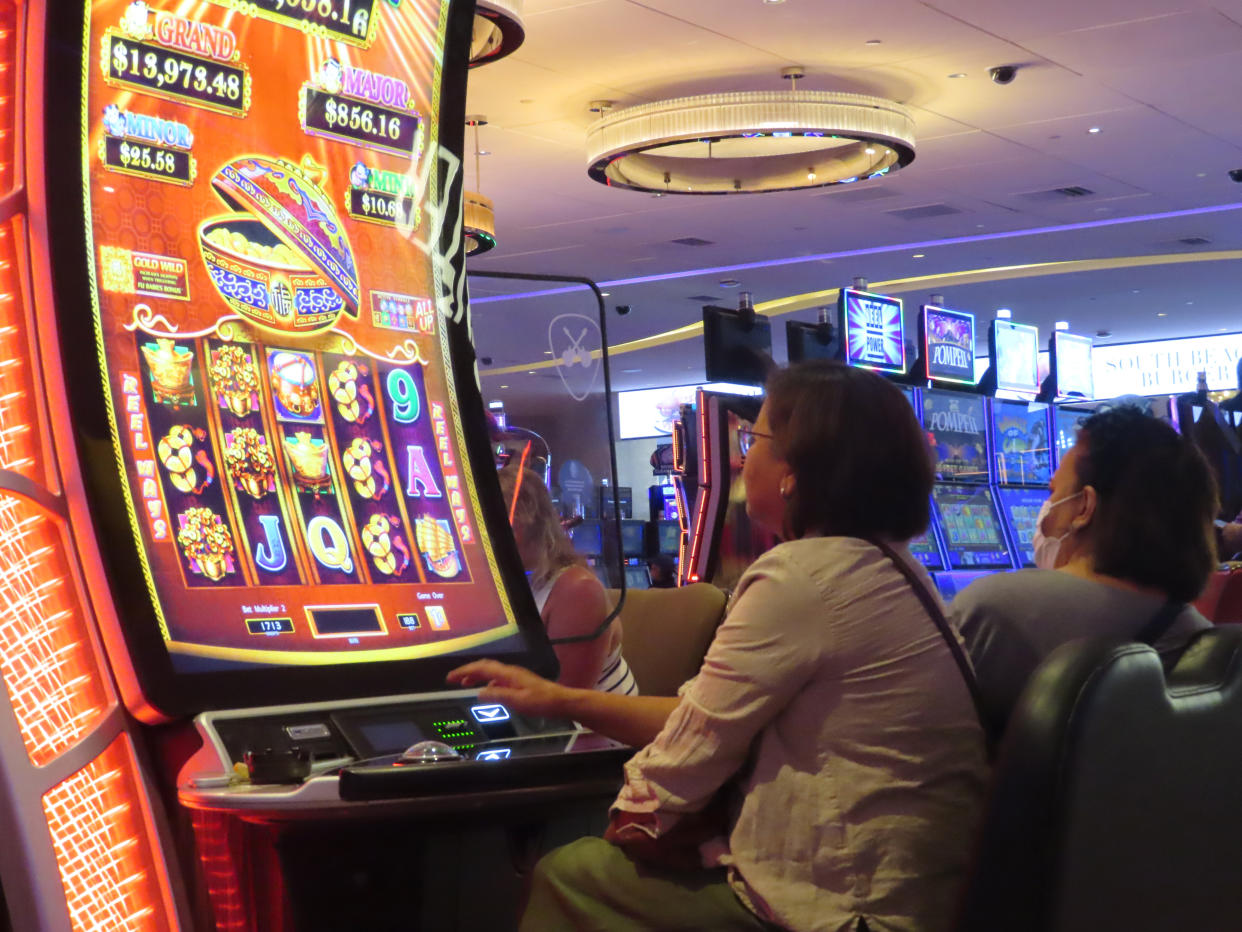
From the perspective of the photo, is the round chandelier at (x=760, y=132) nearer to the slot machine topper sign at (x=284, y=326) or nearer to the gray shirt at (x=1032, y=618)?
the slot machine topper sign at (x=284, y=326)

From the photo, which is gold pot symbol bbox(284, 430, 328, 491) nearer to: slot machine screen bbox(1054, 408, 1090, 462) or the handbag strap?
the handbag strap

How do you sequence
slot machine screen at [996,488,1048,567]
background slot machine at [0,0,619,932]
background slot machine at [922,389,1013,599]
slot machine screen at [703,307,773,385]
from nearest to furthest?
background slot machine at [0,0,619,932]
slot machine screen at [703,307,773,385]
background slot machine at [922,389,1013,599]
slot machine screen at [996,488,1048,567]

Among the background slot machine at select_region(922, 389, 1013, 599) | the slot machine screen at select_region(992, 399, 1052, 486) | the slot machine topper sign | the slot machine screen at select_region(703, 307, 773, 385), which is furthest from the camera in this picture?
the slot machine screen at select_region(992, 399, 1052, 486)

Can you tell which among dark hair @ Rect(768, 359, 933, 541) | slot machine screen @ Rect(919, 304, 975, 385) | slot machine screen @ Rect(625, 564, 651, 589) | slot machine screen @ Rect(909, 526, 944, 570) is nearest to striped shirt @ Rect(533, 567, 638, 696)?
dark hair @ Rect(768, 359, 933, 541)

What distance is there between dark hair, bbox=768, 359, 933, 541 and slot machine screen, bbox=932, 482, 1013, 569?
5.16 meters

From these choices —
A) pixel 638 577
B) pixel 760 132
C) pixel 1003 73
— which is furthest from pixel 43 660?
pixel 638 577

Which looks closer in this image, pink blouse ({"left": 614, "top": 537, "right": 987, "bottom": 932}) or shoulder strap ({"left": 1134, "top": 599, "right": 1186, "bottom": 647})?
pink blouse ({"left": 614, "top": 537, "right": 987, "bottom": 932})

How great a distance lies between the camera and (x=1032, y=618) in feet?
6.19

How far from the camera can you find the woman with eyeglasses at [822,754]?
1462mm

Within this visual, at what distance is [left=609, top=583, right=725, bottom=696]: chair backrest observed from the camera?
3057mm

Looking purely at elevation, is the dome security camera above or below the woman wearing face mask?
above

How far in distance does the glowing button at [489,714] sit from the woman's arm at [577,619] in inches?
31.0

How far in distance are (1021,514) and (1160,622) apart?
5.51 metres

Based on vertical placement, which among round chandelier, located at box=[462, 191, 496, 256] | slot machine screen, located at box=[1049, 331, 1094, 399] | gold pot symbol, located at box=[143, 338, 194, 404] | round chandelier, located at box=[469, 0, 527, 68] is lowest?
gold pot symbol, located at box=[143, 338, 194, 404]
